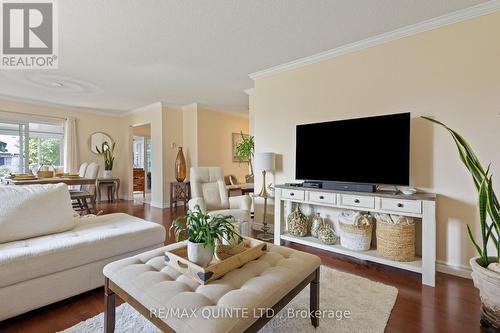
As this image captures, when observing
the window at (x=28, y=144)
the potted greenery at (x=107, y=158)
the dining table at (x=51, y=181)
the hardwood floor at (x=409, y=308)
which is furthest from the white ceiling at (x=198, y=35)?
the hardwood floor at (x=409, y=308)

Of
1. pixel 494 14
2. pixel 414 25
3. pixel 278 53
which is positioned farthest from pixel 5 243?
pixel 494 14

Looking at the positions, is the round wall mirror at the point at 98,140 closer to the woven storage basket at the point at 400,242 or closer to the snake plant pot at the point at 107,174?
the snake plant pot at the point at 107,174

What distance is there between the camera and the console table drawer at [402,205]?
208 centimetres

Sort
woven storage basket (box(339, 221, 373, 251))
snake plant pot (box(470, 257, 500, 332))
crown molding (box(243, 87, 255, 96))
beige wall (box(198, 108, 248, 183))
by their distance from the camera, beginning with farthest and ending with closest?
beige wall (box(198, 108, 248, 183)) → crown molding (box(243, 87, 255, 96)) → woven storage basket (box(339, 221, 373, 251)) → snake plant pot (box(470, 257, 500, 332))

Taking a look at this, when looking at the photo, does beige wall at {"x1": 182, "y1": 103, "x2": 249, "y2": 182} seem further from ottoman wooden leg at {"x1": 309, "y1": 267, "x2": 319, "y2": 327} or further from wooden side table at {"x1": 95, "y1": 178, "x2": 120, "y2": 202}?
ottoman wooden leg at {"x1": 309, "y1": 267, "x2": 319, "y2": 327}

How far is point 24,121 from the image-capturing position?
5.16 meters

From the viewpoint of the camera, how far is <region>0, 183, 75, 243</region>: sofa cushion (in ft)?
5.92

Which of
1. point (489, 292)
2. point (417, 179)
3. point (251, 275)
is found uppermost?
point (417, 179)

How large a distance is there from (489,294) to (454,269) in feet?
2.76

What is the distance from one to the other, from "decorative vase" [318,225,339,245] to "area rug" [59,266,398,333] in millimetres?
634

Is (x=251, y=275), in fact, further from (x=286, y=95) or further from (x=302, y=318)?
(x=286, y=95)

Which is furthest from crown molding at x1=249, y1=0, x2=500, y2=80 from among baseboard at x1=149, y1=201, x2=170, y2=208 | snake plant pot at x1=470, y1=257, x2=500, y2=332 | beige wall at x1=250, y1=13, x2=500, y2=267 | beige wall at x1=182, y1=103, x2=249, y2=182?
baseboard at x1=149, y1=201, x2=170, y2=208

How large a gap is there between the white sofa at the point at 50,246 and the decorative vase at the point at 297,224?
1550 millimetres

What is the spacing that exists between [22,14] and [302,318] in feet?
11.6
